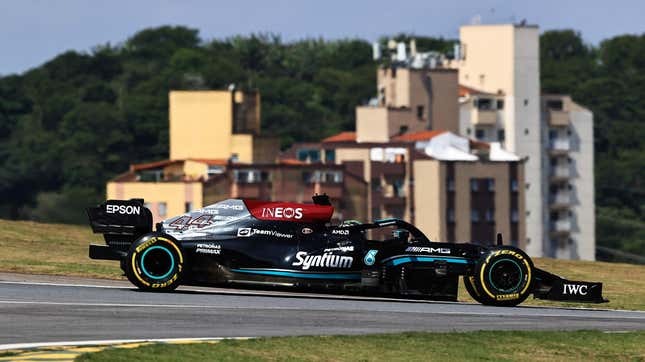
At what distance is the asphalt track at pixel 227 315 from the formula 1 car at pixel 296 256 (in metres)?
0.33

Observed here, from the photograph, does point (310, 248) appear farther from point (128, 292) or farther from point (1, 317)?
point (1, 317)

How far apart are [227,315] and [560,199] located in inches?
5609

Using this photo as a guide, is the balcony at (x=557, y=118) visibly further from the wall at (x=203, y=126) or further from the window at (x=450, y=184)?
the wall at (x=203, y=126)

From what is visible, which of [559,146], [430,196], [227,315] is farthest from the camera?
[559,146]

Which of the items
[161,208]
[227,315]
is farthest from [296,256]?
[161,208]

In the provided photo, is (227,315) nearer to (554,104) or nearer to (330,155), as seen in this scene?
(330,155)

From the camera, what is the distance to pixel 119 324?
24266 millimetres

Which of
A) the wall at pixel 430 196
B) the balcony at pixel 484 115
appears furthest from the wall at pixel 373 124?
the wall at pixel 430 196

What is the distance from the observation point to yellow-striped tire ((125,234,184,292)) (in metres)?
28.6

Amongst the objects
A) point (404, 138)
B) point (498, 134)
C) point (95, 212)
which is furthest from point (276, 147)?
point (95, 212)

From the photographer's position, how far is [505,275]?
2959 cm

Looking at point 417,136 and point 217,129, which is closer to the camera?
point 417,136

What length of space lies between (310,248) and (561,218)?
13798 centimetres

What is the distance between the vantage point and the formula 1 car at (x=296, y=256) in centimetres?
2883
